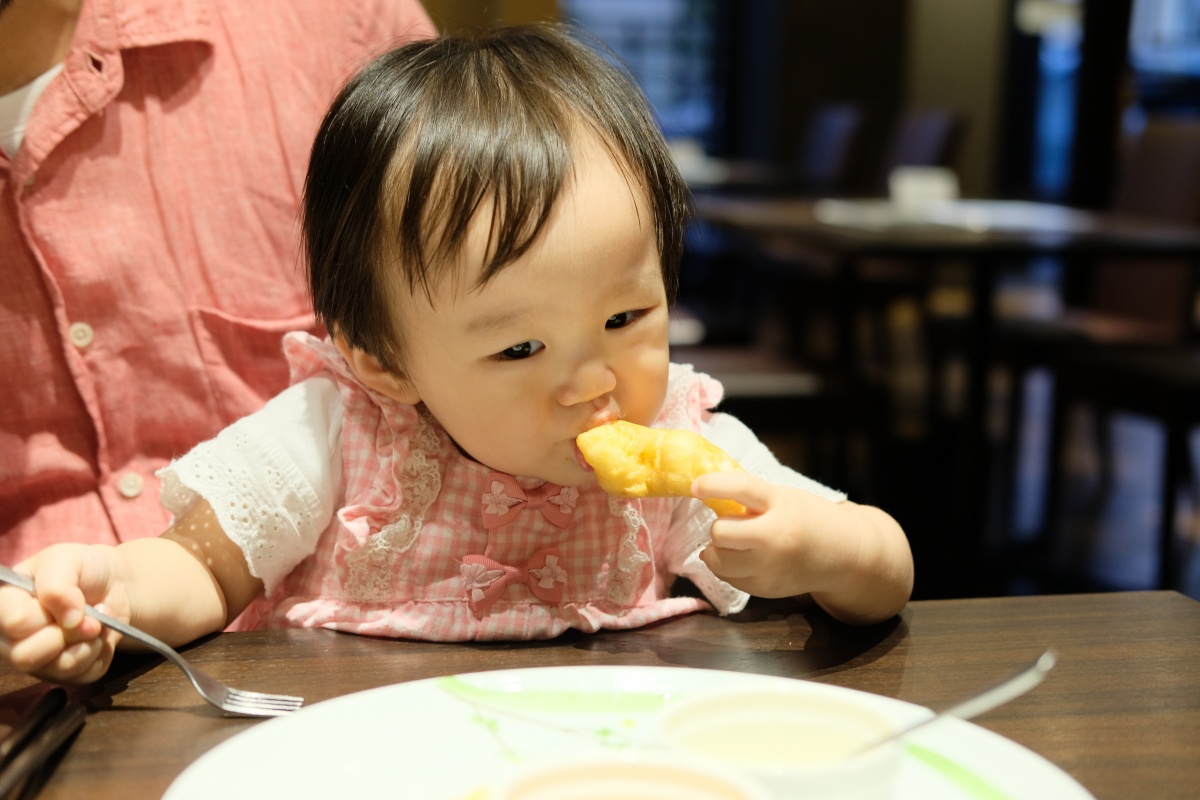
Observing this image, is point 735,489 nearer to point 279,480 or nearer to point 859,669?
point 859,669

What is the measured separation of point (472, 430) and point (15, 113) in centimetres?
64

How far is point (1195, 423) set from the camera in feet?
10.9

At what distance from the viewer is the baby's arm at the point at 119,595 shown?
0.79m

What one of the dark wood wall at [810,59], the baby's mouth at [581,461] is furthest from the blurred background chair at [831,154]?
the baby's mouth at [581,461]

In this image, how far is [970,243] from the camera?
3.15 meters

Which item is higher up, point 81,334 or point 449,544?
point 81,334

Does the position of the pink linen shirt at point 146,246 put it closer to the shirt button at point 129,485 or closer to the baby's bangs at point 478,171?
the shirt button at point 129,485

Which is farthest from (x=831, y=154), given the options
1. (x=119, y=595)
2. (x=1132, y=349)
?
(x=119, y=595)

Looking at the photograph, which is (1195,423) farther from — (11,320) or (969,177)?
(969,177)

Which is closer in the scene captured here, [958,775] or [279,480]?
[958,775]

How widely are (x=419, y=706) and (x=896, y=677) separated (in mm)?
326

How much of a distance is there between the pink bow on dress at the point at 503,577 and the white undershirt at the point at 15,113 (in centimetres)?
65

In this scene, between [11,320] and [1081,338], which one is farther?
[1081,338]

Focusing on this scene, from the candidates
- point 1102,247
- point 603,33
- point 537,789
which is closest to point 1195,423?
point 1102,247
